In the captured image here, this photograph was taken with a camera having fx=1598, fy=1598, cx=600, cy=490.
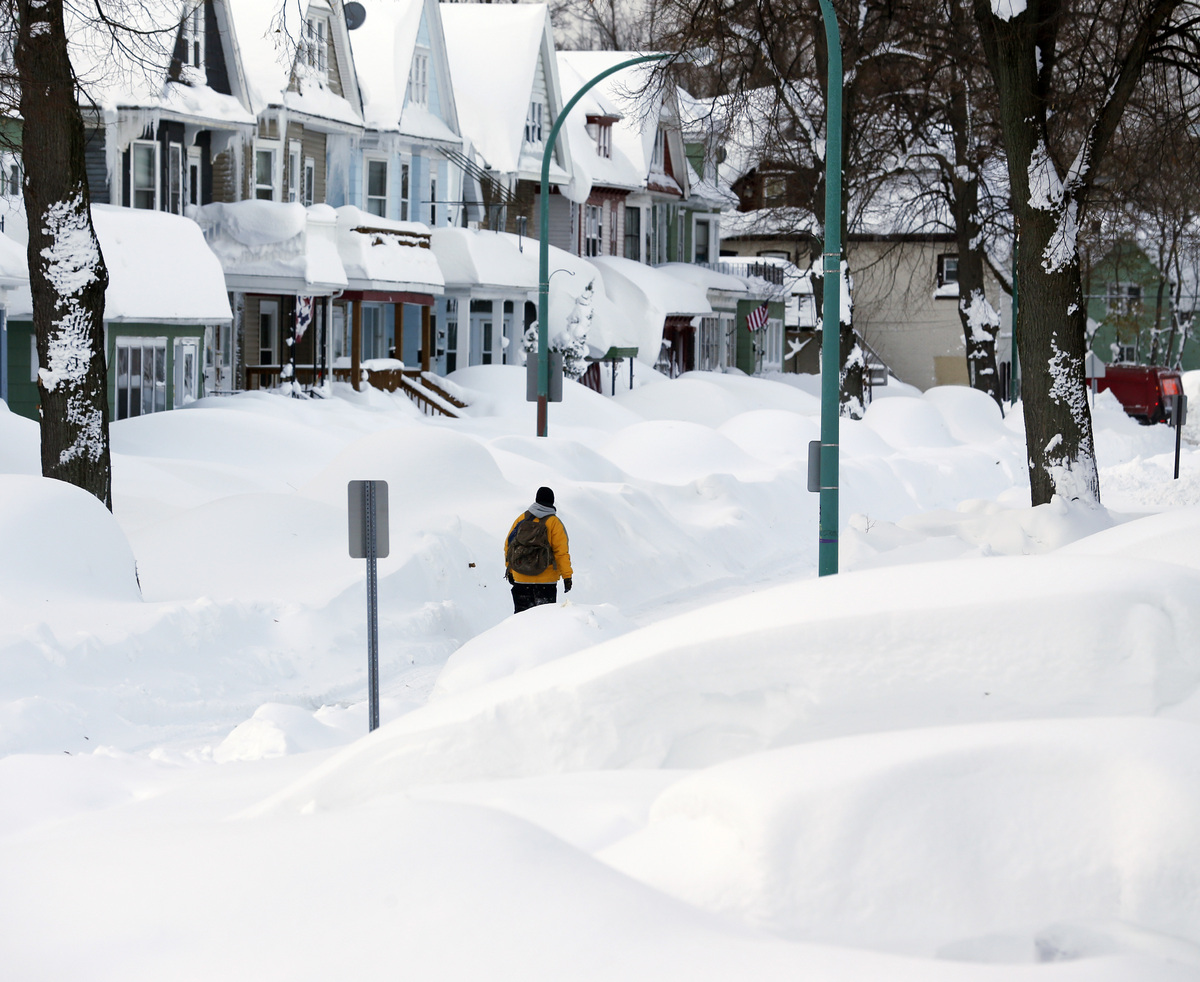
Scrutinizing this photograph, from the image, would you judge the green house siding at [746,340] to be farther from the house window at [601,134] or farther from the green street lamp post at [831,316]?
the green street lamp post at [831,316]

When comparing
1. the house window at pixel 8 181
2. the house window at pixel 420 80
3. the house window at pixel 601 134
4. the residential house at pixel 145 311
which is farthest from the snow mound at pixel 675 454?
the house window at pixel 601 134

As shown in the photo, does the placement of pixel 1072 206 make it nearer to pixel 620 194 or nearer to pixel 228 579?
pixel 228 579

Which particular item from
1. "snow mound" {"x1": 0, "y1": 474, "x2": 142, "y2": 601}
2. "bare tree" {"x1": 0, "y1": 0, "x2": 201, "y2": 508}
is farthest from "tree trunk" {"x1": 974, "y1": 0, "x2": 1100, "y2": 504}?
"snow mound" {"x1": 0, "y1": 474, "x2": 142, "y2": 601}

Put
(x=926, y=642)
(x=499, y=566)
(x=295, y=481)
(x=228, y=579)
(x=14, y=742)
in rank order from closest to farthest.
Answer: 1. (x=926, y=642)
2. (x=14, y=742)
3. (x=228, y=579)
4. (x=499, y=566)
5. (x=295, y=481)

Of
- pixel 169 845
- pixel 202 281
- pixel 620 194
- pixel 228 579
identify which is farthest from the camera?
pixel 620 194

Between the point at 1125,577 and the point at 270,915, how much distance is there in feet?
9.18

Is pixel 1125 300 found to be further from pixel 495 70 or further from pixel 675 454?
pixel 675 454

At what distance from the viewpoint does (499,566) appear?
15.8 m

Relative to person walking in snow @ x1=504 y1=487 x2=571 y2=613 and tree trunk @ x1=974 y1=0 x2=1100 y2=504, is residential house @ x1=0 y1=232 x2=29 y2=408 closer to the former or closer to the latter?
person walking in snow @ x1=504 y1=487 x2=571 y2=613

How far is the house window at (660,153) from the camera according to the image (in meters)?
53.5

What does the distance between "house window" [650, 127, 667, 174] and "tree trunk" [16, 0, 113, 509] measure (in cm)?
4081

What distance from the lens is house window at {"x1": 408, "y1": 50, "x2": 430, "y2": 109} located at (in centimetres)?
3997

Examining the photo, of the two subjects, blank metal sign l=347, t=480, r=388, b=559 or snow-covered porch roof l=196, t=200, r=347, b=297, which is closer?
blank metal sign l=347, t=480, r=388, b=559

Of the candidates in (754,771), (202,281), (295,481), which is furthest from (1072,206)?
(202,281)
